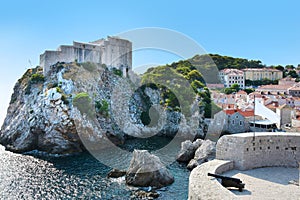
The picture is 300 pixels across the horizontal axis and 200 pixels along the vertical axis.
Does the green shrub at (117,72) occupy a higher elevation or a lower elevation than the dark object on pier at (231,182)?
higher

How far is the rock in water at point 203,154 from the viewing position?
22.1 meters

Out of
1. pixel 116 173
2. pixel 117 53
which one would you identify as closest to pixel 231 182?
pixel 116 173

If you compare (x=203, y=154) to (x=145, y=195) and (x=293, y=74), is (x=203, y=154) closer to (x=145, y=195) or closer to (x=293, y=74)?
(x=145, y=195)

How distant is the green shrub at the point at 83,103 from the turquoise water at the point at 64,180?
251 inches

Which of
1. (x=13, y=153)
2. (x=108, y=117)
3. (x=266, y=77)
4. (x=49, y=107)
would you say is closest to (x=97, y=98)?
(x=108, y=117)

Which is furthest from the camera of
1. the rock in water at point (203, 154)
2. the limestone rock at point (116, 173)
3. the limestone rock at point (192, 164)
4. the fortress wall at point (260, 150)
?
the rock in water at point (203, 154)

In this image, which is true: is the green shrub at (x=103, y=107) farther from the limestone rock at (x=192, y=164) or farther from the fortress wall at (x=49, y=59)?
the limestone rock at (x=192, y=164)

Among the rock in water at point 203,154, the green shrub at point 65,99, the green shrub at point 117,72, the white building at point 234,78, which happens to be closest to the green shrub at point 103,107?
the green shrub at point 65,99

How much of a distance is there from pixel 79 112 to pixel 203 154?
14.7 metres

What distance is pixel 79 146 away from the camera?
2941 cm

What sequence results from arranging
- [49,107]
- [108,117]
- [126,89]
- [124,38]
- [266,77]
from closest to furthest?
1. [49,107]
2. [108,117]
3. [126,89]
4. [124,38]
5. [266,77]

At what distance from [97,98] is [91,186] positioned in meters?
18.5

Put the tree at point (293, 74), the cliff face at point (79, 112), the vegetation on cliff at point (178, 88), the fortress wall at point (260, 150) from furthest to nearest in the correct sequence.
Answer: the tree at point (293, 74) → the vegetation on cliff at point (178, 88) → the cliff face at point (79, 112) → the fortress wall at point (260, 150)

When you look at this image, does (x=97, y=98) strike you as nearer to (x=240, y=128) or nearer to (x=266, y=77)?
(x=240, y=128)
